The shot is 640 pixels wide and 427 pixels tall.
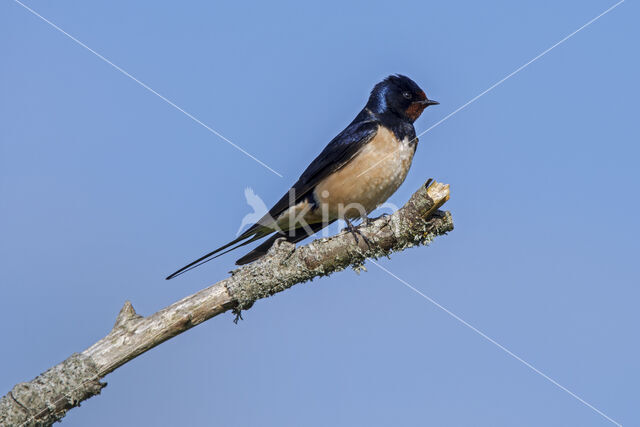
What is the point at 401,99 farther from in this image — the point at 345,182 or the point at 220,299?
the point at 220,299

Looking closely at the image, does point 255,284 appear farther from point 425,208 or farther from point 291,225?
point 291,225

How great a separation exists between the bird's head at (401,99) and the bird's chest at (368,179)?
1.85 ft

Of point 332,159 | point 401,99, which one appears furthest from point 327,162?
point 401,99

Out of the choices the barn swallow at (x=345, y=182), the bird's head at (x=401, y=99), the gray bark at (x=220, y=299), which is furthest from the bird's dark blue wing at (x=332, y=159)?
the gray bark at (x=220, y=299)

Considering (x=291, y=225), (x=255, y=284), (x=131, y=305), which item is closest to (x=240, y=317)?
(x=255, y=284)

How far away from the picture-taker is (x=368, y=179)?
587 centimetres

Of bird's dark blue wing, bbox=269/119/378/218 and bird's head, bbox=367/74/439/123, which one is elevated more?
bird's head, bbox=367/74/439/123

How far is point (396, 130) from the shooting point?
6.21 metres

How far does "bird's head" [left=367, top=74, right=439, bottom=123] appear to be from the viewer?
6.59 meters

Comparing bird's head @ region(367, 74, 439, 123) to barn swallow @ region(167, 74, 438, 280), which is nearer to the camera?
barn swallow @ region(167, 74, 438, 280)

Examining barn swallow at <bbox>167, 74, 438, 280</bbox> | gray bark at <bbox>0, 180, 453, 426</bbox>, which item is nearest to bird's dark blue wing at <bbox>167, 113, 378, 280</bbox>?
barn swallow at <bbox>167, 74, 438, 280</bbox>

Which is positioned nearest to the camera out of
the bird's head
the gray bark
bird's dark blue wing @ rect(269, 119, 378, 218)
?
the gray bark

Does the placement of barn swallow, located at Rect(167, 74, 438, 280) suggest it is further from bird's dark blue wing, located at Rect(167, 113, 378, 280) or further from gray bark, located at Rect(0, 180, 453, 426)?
gray bark, located at Rect(0, 180, 453, 426)

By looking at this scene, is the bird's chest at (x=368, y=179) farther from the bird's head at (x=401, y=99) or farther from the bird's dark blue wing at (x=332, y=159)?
the bird's head at (x=401, y=99)
